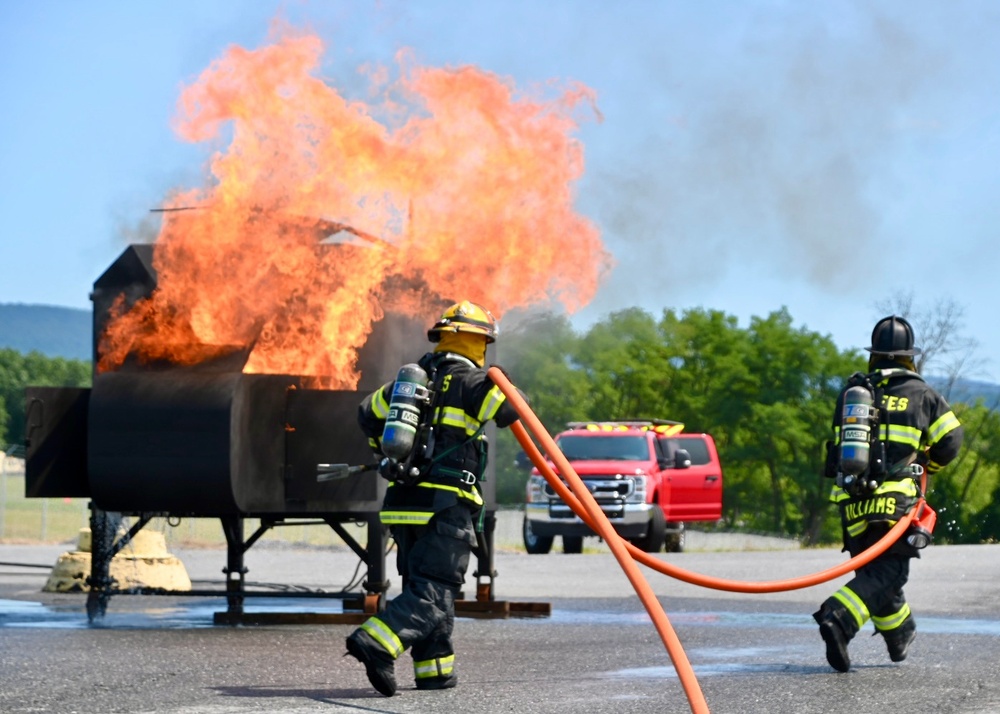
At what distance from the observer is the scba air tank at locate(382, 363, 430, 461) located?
8383mm

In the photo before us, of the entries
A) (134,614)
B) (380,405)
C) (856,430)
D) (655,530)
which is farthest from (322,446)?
(655,530)

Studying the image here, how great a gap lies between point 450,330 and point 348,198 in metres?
4.24

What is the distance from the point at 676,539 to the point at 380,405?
19521 millimetres

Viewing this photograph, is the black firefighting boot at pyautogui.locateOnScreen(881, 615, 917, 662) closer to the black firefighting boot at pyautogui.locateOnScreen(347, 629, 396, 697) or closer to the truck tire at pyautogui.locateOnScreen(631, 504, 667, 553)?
the black firefighting boot at pyautogui.locateOnScreen(347, 629, 396, 697)

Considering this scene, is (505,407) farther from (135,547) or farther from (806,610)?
(135,547)

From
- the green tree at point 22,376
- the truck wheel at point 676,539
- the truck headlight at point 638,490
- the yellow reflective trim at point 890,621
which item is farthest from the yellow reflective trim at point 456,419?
the green tree at point 22,376

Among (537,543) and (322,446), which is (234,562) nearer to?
(322,446)

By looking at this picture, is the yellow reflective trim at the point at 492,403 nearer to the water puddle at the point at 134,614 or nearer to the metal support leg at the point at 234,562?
the metal support leg at the point at 234,562

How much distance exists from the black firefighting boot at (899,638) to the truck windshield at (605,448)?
16.1 m

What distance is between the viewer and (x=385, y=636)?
7934 mm

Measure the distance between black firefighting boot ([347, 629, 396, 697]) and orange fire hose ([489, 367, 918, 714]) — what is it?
127 centimetres

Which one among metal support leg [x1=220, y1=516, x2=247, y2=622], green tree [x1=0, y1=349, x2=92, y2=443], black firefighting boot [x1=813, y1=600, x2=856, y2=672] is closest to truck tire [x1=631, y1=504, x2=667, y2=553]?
metal support leg [x1=220, y1=516, x2=247, y2=622]

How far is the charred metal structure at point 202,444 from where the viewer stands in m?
11.5

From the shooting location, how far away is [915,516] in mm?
9492
